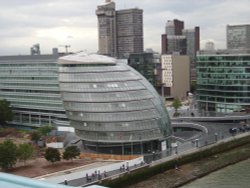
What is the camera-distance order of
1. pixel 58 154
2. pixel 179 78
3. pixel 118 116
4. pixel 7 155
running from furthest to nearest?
pixel 179 78 < pixel 118 116 < pixel 58 154 < pixel 7 155

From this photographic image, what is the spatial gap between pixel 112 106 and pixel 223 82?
137 ft

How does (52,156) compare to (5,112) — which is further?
(5,112)

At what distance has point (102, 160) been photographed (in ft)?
166

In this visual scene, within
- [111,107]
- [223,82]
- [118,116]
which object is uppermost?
[223,82]

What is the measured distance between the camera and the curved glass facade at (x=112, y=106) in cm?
5384

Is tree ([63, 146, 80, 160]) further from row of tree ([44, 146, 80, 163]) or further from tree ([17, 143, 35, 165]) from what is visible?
tree ([17, 143, 35, 165])

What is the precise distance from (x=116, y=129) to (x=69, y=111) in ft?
22.7

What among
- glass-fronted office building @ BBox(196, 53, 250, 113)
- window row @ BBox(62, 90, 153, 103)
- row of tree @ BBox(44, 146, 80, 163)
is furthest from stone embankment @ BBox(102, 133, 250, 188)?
glass-fronted office building @ BBox(196, 53, 250, 113)

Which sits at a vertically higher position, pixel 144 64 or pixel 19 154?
pixel 144 64

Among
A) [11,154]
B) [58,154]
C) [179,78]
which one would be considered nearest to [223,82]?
[58,154]

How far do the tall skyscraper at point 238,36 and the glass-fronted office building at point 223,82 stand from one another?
2811 inches

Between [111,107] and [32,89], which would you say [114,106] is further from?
[32,89]

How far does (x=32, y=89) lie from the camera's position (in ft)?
284

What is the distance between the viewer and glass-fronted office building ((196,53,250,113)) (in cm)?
8712
